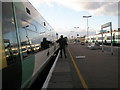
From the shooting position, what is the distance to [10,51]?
3.97 metres

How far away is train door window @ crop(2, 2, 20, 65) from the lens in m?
3.74

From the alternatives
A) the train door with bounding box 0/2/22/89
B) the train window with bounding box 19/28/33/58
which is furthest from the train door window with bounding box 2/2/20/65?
the train window with bounding box 19/28/33/58

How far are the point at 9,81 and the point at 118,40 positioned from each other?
45.3 metres

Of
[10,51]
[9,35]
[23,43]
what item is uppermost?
[9,35]

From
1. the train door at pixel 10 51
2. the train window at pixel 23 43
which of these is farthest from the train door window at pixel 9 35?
the train window at pixel 23 43

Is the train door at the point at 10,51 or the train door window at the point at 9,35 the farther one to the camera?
the train door window at the point at 9,35

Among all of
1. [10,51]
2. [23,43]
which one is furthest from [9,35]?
[23,43]

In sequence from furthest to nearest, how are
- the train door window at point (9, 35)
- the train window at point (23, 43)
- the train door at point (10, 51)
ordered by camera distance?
1. the train window at point (23, 43)
2. the train door window at point (9, 35)
3. the train door at point (10, 51)

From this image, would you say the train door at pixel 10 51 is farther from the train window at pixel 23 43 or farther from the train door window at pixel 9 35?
the train window at pixel 23 43

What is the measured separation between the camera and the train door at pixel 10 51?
3.60m

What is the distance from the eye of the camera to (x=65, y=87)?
618 centimetres

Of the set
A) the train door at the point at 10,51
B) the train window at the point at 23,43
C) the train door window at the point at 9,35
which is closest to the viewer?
the train door at the point at 10,51

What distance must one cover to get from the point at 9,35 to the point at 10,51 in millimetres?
347

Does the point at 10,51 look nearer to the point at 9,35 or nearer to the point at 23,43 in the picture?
the point at 9,35
